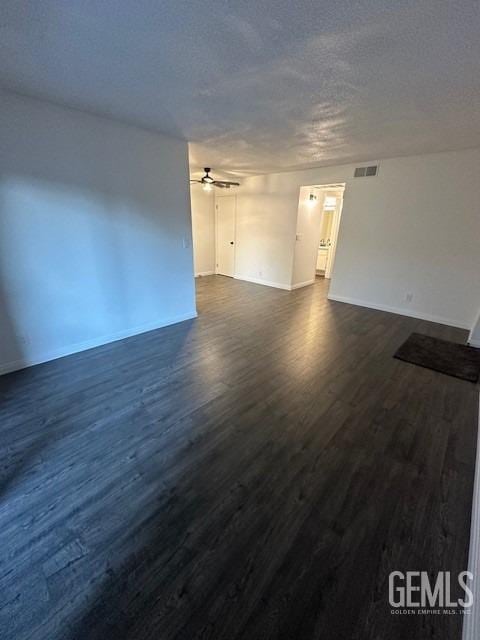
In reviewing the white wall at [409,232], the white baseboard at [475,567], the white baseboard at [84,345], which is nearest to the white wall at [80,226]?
the white baseboard at [84,345]

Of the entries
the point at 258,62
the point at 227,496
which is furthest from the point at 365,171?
the point at 227,496

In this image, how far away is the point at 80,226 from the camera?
276cm

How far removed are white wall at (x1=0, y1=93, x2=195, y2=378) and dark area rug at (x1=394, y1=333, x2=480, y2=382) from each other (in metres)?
3.46

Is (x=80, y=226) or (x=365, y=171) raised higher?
(x=365, y=171)

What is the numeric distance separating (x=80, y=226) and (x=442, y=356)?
4.52 m

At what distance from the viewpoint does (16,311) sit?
2.56m

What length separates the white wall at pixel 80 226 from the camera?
2359 mm

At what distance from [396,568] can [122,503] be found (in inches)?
56.6

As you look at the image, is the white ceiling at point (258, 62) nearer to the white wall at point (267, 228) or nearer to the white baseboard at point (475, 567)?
the white baseboard at point (475, 567)

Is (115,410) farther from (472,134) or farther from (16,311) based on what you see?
(472,134)

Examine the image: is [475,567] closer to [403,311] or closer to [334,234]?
[403,311]

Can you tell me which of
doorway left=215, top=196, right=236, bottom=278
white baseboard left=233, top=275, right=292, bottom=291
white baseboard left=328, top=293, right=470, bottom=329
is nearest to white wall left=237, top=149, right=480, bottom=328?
white baseboard left=328, top=293, right=470, bottom=329

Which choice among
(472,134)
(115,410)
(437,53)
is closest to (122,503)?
(115,410)

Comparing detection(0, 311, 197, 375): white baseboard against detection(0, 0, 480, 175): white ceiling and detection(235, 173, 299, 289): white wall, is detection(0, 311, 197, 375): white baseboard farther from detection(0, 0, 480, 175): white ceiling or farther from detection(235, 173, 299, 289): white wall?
detection(235, 173, 299, 289): white wall
